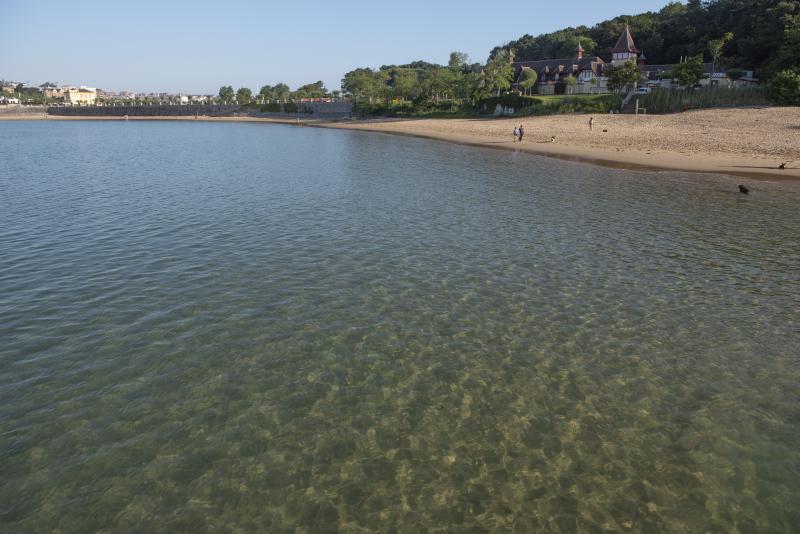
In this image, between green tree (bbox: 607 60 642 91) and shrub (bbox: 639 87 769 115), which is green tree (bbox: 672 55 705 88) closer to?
shrub (bbox: 639 87 769 115)

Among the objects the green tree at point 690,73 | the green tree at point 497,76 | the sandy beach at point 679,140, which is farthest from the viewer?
the green tree at point 497,76

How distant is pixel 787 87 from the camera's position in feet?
215

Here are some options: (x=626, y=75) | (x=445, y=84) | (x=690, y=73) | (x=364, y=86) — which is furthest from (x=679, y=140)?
(x=364, y=86)

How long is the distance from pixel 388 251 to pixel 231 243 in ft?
25.7

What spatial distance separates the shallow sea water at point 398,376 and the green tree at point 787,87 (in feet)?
185

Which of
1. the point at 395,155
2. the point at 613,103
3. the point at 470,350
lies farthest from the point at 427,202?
the point at 613,103

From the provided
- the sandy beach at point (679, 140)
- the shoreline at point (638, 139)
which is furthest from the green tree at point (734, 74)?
the shoreline at point (638, 139)

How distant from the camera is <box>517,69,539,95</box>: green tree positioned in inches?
4759

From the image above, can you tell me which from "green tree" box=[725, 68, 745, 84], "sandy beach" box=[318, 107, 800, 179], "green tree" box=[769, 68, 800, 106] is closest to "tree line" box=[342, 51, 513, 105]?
"sandy beach" box=[318, 107, 800, 179]

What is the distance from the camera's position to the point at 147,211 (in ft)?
97.2

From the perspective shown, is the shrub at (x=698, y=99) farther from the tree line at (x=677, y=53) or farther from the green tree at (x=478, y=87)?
the green tree at (x=478, y=87)

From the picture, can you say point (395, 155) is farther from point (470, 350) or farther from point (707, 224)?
point (470, 350)

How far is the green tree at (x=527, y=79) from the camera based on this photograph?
121m

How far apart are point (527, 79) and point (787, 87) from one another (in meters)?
65.7
